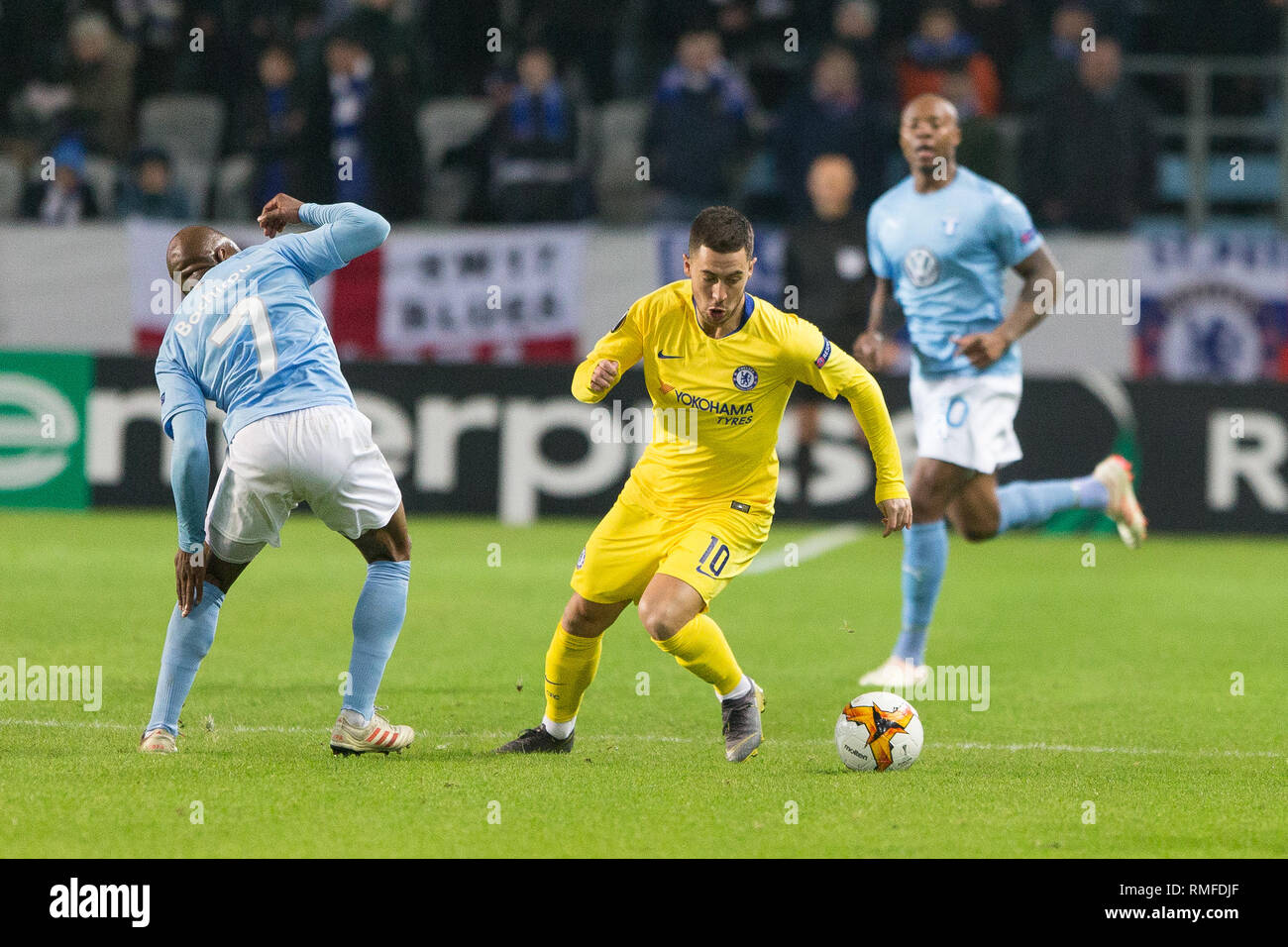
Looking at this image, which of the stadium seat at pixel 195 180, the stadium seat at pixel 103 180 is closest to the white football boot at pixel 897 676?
the stadium seat at pixel 195 180

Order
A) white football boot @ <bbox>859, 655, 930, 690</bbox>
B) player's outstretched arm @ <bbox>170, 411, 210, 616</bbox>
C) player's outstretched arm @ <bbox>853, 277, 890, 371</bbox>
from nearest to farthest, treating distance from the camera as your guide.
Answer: player's outstretched arm @ <bbox>170, 411, 210, 616</bbox> → white football boot @ <bbox>859, 655, 930, 690</bbox> → player's outstretched arm @ <bbox>853, 277, 890, 371</bbox>

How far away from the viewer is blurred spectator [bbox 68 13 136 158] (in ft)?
51.4

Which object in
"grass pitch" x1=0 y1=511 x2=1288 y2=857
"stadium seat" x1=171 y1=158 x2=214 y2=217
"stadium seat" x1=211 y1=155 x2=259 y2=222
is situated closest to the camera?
"grass pitch" x1=0 y1=511 x2=1288 y2=857

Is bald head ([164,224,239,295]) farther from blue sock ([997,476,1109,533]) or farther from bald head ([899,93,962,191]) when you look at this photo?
blue sock ([997,476,1109,533])

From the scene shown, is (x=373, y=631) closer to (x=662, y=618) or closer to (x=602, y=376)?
(x=662, y=618)

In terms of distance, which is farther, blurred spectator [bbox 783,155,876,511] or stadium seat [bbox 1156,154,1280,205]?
stadium seat [bbox 1156,154,1280,205]

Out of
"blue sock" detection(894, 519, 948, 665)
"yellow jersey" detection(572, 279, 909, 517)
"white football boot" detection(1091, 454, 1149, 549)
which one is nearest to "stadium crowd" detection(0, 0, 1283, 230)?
"white football boot" detection(1091, 454, 1149, 549)

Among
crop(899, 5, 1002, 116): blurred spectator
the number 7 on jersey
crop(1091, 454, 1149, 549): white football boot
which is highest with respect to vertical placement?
crop(899, 5, 1002, 116): blurred spectator

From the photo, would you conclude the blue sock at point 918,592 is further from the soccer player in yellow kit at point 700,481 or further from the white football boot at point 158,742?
the white football boot at point 158,742

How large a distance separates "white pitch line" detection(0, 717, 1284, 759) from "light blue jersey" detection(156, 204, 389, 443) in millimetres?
1172

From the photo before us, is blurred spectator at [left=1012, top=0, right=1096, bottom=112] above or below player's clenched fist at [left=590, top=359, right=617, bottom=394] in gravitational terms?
above

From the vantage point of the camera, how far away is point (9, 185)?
1574 centimetres

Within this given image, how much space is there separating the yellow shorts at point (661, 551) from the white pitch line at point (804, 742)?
2.16 feet

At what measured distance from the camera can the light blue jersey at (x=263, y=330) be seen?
18.7 feet
